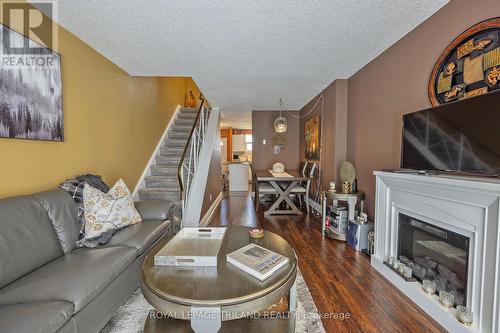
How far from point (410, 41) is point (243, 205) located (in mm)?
Result: 3988

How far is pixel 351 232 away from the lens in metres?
2.74

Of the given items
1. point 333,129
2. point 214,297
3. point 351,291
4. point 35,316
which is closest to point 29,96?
point 35,316

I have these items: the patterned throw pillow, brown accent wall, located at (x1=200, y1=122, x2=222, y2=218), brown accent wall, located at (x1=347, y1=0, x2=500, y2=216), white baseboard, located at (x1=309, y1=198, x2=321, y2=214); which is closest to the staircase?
brown accent wall, located at (x1=200, y1=122, x2=222, y2=218)

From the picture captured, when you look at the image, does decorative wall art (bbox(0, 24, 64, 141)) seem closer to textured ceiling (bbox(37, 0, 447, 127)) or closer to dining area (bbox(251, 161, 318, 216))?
textured ceiling (bbox(37, 0, 447, 127))

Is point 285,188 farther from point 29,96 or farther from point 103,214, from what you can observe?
point 29,96

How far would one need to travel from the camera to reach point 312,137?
477 centimetres

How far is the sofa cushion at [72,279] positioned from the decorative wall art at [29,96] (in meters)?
1.00

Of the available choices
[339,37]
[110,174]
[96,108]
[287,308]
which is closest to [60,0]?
[96,108]

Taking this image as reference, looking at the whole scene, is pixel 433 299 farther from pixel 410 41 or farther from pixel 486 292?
pixel 410 41

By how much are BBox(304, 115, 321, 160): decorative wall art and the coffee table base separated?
3.64 meters

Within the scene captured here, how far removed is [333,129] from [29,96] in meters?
3.62

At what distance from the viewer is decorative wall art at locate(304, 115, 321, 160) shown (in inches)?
175

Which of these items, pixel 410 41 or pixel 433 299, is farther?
pixel 410 41

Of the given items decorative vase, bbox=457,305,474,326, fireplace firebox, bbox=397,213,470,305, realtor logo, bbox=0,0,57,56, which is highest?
realtor logo, bbox=0,0,57,56
